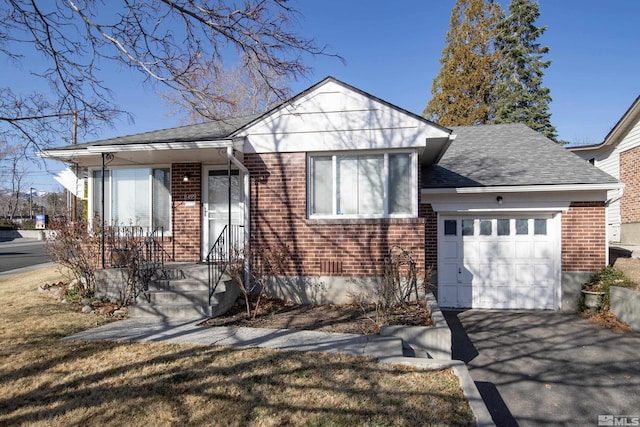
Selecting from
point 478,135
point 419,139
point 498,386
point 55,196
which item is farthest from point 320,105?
point 55,196

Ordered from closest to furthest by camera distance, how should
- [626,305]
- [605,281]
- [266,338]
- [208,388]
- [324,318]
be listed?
[208,388]
[266,338]
[324,318]
[626,305]
[605,281]

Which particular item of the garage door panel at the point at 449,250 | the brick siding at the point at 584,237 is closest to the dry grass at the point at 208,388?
the garage door panel at the point at 449,250

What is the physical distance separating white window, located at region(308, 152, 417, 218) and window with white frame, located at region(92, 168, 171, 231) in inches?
153

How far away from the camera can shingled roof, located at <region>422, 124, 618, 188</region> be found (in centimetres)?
898

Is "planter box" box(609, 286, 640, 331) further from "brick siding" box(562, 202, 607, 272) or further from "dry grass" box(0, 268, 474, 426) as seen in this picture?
"dry grass" box(0, 268, 474, 426)

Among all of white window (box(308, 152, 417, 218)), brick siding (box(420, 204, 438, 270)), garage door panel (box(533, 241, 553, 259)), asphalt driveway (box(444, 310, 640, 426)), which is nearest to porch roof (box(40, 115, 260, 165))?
white window (box(308, 152, 417, 218))

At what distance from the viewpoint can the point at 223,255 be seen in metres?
7.87

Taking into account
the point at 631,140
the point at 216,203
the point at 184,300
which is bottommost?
the point at 184,300

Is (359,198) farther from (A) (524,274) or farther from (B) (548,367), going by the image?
(A) (524,274)

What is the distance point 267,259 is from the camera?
313 inches

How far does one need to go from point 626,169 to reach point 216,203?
15803 mm

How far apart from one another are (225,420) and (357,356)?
6.28 ft

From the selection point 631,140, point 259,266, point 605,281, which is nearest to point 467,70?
point 631,140

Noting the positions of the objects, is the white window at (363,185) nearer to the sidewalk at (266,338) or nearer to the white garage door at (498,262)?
the white garage door at (498,262)
